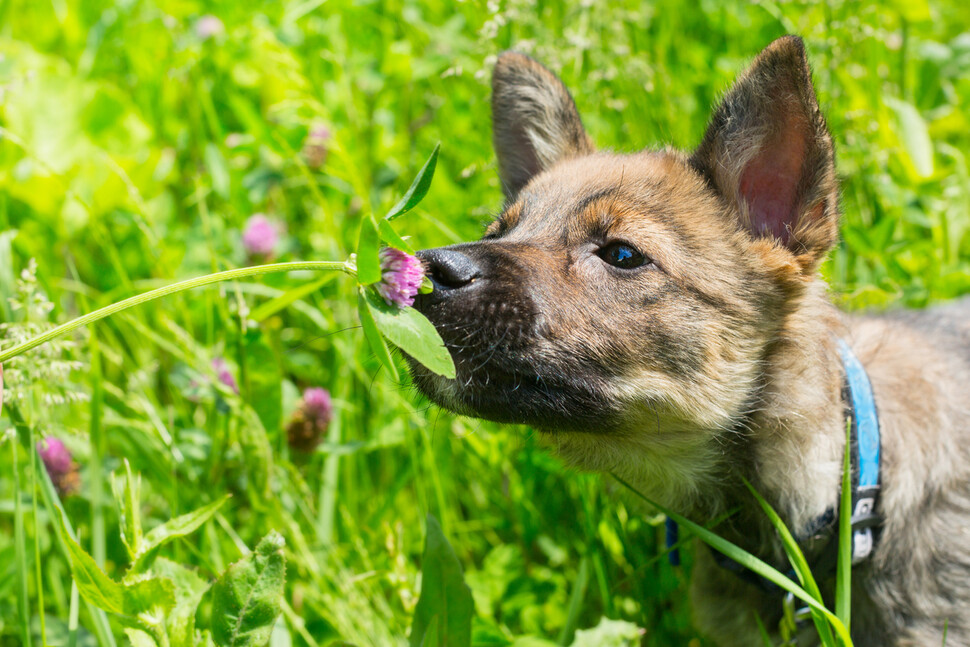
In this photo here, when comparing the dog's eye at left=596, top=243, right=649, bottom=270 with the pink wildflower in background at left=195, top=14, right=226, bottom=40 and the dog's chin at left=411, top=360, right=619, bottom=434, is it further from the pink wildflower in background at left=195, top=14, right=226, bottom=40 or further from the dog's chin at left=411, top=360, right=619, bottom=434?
the pink wildflower in background at left=195, top=14, right=226, bottom=40

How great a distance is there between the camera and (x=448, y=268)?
188 cm

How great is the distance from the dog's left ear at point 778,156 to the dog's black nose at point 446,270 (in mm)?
823

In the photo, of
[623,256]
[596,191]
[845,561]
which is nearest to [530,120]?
[596,191]

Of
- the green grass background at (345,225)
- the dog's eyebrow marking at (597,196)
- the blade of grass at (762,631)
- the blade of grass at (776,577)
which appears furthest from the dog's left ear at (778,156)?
the blade of grass at (762,631)

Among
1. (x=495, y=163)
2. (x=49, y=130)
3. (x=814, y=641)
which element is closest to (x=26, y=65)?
(x=49, y=130)

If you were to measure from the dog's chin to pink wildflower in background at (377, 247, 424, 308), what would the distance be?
473 millimetres

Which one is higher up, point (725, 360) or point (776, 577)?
point (725, 360)

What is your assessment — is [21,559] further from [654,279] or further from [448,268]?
[654,279]

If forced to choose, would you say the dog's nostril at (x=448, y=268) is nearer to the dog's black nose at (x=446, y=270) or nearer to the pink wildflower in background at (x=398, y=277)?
the dog's black nose at (x=446, y=270)

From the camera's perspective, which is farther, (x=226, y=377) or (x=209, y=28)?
(x=209, y=28)

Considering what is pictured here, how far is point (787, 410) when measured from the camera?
7.14 ft

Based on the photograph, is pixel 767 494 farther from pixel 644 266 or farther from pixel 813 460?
pixel 644 266

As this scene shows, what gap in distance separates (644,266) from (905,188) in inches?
76.9

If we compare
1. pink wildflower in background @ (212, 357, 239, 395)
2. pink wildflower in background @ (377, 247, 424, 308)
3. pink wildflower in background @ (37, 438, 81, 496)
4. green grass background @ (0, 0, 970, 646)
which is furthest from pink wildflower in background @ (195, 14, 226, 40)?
pink wildflower in background @ (377, 247, 424, 308)
